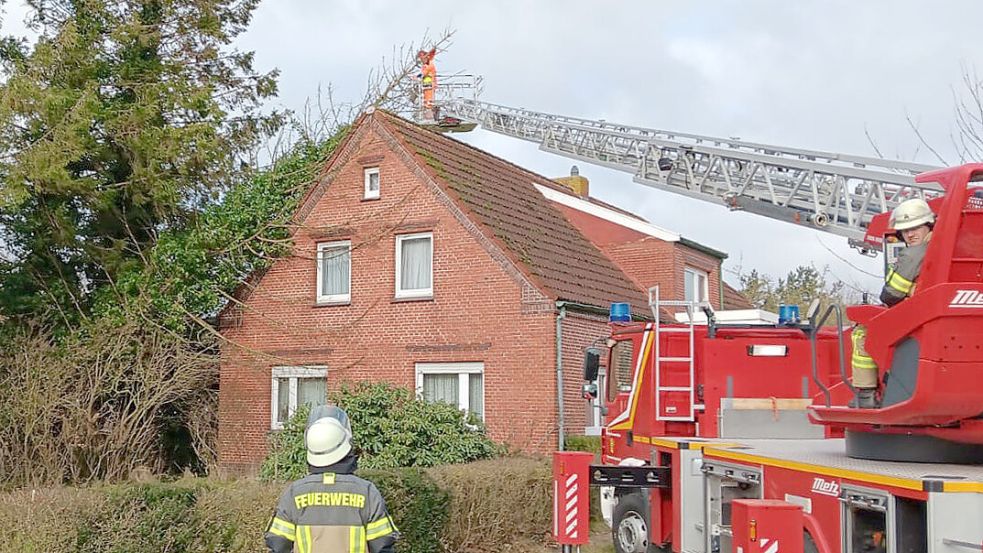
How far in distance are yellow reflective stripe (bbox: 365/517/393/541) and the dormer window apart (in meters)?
15.2

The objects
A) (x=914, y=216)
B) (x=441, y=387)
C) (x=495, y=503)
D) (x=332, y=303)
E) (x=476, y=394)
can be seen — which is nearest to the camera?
(x=914, y=216)

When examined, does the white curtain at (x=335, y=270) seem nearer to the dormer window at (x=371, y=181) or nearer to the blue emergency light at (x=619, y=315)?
the dormer window at (x=371, y=181)

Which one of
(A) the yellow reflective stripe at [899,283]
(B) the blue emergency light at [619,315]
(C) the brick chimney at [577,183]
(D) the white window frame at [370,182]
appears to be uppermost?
(C) the brick chimney at [577,183]

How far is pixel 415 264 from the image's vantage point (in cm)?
1955

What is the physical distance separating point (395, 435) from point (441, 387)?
316cm

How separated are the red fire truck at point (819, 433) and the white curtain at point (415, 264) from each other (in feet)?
27.0

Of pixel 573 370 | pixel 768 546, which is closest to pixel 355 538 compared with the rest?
pixel 768 546

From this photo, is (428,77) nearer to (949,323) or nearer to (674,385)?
(674,385)

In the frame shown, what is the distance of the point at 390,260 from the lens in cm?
1959

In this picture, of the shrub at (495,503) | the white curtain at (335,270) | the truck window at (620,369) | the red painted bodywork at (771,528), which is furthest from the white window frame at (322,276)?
the red painted bodywork at (771,528)

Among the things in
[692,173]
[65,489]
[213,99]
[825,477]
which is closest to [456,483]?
[65,489]

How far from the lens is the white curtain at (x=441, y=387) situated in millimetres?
18672

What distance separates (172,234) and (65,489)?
11040 mm

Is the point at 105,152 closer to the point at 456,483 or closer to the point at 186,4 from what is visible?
the point at 186,4
